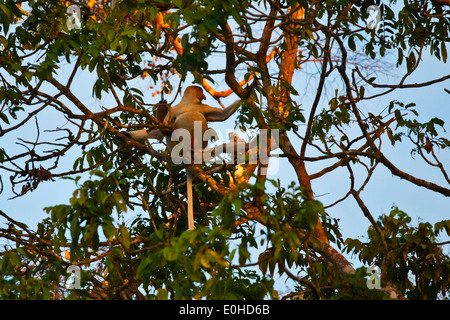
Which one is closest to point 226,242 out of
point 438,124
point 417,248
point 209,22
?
point 209,22

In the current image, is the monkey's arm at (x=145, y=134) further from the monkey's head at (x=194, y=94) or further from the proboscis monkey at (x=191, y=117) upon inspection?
the monkey's head at (x=194, y=94)

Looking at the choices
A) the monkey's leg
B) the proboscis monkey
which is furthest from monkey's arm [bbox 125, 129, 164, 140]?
the monkey's leg

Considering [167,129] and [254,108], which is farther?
[167,129]

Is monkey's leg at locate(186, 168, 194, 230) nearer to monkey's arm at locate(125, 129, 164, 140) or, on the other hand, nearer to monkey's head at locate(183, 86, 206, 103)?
monkey's arm at locate(125, 129, 164, 140)

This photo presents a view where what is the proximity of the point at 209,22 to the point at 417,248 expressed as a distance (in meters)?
1.80

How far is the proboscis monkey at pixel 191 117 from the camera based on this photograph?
13.4ft

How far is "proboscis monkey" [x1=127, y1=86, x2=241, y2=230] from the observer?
4078mm

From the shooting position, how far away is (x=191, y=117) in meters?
4.09

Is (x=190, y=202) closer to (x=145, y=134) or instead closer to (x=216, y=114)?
(x=145, y=134)

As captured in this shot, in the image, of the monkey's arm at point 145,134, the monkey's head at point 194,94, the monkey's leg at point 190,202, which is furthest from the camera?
the monkey's head at point 194,94

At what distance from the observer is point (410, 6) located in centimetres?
424

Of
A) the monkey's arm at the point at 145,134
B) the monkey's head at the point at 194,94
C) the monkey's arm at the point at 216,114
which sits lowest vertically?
the monkey's arm at the point at 145,134

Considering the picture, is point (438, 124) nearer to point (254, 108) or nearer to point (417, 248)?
point (417, 248)

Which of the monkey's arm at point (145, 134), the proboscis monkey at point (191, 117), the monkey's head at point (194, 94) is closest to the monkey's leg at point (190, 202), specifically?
the proboscis monkey at point (191, 117)
